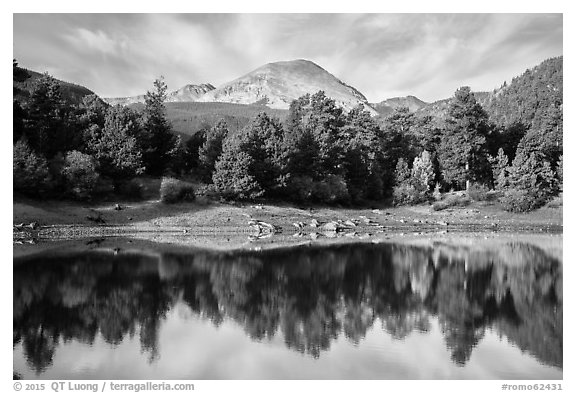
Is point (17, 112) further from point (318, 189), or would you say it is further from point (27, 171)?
point (318, 189)

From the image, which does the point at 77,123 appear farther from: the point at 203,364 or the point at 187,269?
the point at 203,364

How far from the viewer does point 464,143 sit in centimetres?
7281

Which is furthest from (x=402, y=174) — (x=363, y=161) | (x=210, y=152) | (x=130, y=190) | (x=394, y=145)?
(x=130, y=190)

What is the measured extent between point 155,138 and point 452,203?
40.1 meters

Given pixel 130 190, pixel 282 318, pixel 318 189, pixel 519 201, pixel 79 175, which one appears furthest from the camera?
pixel 318 189

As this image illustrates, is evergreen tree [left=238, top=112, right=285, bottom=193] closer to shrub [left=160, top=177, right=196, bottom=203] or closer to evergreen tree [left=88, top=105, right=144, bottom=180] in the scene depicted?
shrub [left=160, top=177, right=196, bottom=203]

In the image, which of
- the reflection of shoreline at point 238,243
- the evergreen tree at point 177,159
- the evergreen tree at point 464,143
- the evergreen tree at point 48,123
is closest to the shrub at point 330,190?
the evergreen tree at point 464,143

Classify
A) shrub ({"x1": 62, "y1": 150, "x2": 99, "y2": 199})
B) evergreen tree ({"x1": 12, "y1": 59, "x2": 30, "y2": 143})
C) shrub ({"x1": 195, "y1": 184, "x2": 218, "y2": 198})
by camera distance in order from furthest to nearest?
shrub ({"x1": 195, "y1": 184, "x2": 218, "y2": 198}) < shrub ({"x1": 62, "y1": 150, "x2": 99, "y2": 199}) < evergreen tree ({"x1": 12, "y1": 59, "x2": 30, "y2": 143})

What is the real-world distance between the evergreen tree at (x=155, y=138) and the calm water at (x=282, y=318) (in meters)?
36.4

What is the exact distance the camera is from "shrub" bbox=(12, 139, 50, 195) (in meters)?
44.9

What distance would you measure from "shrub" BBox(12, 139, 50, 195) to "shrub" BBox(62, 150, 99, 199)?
2.21 meters

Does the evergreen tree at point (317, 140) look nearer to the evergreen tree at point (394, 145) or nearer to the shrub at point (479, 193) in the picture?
the evergreen tree at point (394, 145)

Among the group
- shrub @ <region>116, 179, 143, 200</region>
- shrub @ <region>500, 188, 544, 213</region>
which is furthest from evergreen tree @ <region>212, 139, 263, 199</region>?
shrub @ <region>500, 188, 544, 213</region>

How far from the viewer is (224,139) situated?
6431 centimetres
